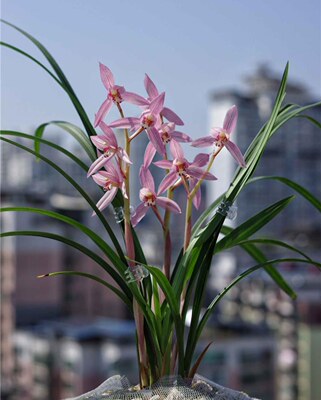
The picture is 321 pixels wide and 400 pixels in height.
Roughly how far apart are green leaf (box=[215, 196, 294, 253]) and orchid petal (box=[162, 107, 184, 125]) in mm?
108

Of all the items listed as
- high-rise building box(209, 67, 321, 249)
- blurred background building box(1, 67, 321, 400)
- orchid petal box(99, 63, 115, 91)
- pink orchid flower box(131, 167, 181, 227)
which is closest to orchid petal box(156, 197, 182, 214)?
pink orchid flower box(131, 167, 181, 227)

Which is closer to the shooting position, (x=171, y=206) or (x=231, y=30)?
(x=171, y=206)

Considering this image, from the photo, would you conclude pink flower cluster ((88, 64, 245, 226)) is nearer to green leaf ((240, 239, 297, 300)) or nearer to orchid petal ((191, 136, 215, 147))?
orchid petal ((191, 136, 215, 147))

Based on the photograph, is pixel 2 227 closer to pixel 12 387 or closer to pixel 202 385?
pixel 12 387

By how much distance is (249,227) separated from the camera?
0.63 meters

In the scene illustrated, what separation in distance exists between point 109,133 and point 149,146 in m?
0.04

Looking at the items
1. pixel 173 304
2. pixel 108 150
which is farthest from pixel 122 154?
pixel 173 304

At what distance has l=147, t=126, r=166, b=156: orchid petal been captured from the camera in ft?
1.92

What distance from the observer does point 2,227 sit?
48.1ft

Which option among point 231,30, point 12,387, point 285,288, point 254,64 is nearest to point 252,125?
point 254,64

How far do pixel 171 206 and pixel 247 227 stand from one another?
0.08 metres

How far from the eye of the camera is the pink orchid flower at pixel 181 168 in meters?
0.59

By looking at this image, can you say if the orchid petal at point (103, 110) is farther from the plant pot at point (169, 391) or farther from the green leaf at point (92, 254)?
the plant pot at point (169, 391)

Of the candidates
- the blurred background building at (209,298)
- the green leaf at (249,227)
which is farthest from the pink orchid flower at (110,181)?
the blurred background building at (209,298)
